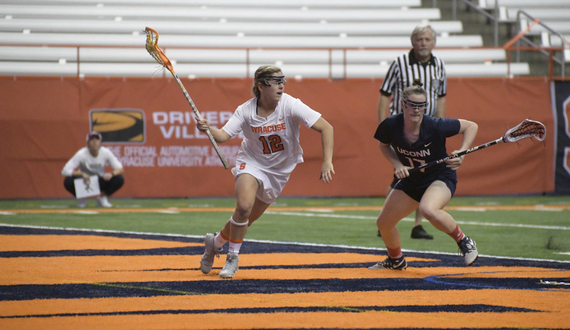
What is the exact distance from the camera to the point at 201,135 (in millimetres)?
15875

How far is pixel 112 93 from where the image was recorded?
15781 millimetres

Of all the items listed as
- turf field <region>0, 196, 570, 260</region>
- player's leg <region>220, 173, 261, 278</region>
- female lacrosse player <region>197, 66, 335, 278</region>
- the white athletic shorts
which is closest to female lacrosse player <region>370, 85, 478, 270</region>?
female lacrosse player <region>197, 66, 335, 278</region>

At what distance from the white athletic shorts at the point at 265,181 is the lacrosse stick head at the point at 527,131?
74.0 inches

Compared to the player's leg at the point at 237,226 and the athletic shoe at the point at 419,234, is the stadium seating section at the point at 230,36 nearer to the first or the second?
the athletic shoe at the point at 419,234

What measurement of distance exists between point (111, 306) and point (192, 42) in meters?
14.6

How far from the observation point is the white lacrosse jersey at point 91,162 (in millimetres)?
14375

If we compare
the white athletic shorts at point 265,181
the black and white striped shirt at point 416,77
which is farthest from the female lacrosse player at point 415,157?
the black and white striped shirt at point 416,77

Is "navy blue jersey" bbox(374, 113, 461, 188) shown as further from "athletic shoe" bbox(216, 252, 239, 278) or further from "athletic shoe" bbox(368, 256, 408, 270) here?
"athletic shoe" bbox(216, 252, 239, 278)

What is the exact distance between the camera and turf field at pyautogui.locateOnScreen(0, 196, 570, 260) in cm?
877

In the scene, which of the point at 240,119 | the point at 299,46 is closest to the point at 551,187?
the point at 299,46

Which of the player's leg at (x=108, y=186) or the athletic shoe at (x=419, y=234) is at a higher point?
A: the athletic shoe at (x=419, y=234)

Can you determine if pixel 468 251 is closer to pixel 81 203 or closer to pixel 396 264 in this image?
pixel 396 264

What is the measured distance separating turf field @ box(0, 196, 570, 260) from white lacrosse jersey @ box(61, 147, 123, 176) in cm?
66

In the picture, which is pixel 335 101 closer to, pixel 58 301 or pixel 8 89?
pixel 8 89
